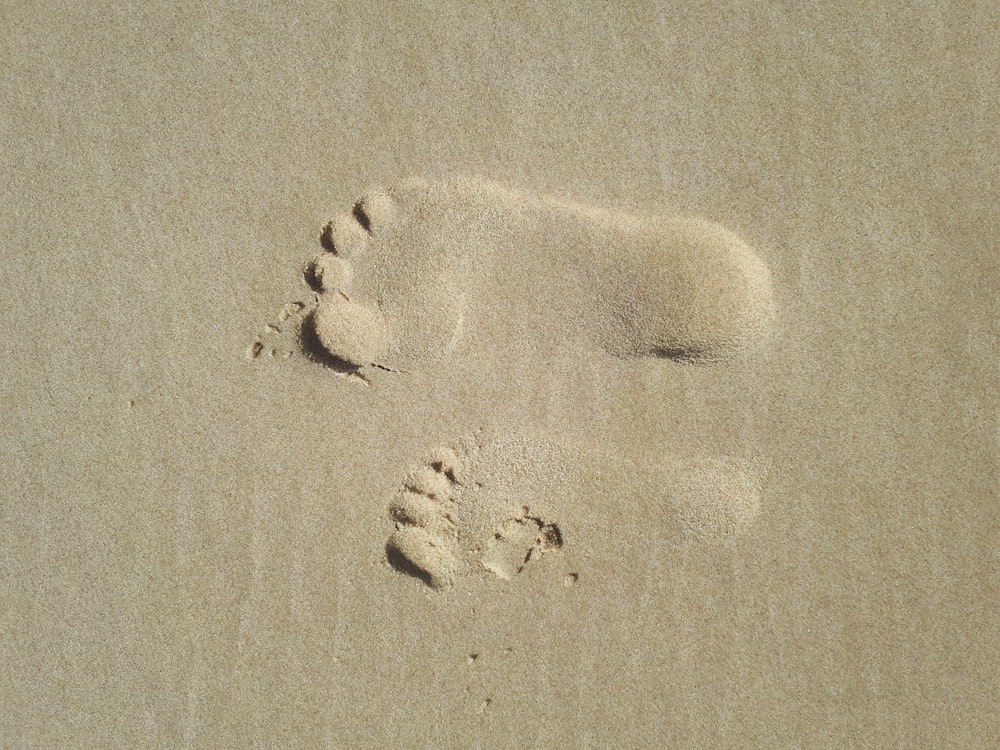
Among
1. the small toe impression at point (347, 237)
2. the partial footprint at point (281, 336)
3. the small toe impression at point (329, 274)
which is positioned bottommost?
the partial footprint at point (281, 336)

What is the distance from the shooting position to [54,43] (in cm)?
146

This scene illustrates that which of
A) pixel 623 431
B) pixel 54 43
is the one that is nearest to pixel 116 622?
pixel 623 431

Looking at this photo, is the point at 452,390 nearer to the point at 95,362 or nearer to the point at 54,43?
the point at 95,362

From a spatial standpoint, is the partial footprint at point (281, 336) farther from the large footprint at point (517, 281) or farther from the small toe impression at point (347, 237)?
the small toe impression at point (347, 237)

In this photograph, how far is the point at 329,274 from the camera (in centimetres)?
140

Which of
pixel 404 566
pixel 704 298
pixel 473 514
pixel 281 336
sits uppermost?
pixel 704 298

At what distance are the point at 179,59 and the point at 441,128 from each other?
687 millimetres

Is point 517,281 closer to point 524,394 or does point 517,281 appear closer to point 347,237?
point 524,394

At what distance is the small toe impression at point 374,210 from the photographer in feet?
4.59

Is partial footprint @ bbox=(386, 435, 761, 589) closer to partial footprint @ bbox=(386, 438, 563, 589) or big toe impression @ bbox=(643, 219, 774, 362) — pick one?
partial footprint @ bbox=(386, 438, 563, 589)

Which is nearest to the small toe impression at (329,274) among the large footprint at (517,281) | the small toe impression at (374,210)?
the large footprint at (517,281)

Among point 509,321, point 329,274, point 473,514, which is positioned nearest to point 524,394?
point 509,321

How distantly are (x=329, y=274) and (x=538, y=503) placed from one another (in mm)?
745

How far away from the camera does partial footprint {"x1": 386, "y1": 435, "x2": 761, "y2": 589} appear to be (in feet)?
4.54
